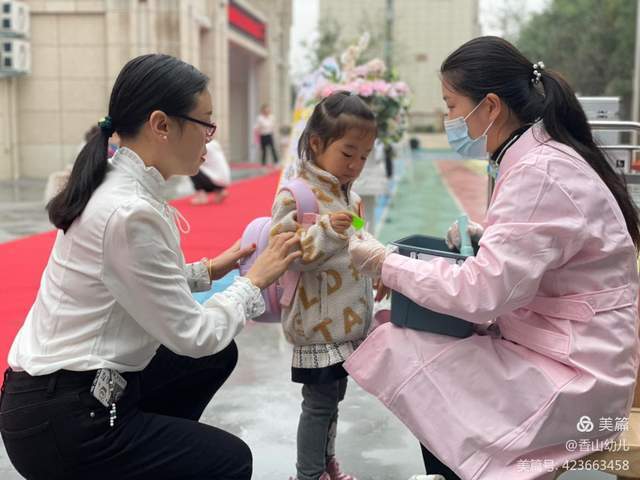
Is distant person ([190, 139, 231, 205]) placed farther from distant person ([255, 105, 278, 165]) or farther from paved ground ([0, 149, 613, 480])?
distant person ([255, 105, 278, 165])

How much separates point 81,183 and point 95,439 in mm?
620

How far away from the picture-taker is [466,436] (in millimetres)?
1922

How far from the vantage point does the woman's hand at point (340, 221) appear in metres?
2.37

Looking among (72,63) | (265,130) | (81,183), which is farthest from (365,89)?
(265,130)

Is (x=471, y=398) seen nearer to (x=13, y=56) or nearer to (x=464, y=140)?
(x=464, y=140)

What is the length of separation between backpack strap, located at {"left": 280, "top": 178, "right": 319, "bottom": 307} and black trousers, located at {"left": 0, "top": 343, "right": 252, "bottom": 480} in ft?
2.07

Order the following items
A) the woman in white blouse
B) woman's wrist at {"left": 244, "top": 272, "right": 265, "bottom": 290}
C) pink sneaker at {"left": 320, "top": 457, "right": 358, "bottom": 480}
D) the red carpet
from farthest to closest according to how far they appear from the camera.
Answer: the red carpet
pink sneaker at {"left": 320, "top": 457, "right": 358, "bottom": 480}
woman's wrist at {"left": 244, "top": 272, "right": 265, "bottom": 290}
the woman in white blouse

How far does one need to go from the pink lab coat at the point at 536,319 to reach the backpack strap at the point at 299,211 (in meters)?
0.54

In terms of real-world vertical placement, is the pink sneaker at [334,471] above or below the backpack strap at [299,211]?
below

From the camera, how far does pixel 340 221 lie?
2377 millimetres

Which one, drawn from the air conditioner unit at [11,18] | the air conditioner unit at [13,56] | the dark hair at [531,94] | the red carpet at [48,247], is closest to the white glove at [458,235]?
the dark hair at [531,94]

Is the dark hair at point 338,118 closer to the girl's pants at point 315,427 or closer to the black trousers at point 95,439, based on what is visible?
the girl's pants at point 315,427

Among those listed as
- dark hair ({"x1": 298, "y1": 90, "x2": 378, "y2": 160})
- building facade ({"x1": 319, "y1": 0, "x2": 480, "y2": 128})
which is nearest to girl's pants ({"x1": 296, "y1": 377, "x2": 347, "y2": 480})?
dark hair ({"x1": 298, "y1": 90, "x2": 378, "y2": 160})

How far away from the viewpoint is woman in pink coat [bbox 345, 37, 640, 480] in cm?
187
